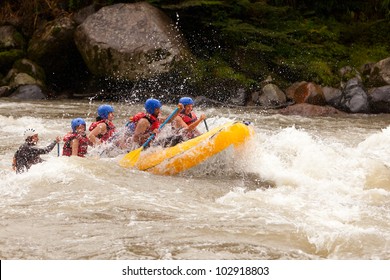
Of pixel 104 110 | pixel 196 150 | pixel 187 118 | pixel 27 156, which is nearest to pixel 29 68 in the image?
pixel 104 110

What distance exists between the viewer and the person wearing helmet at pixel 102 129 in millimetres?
8945

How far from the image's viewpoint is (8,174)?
26.1 ft

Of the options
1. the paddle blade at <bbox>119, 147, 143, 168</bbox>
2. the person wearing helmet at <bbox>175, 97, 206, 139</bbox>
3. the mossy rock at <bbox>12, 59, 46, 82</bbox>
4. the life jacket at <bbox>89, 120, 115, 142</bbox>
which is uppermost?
the person wearing helmet at <bbox>175, 97, 206, 139</bbox>

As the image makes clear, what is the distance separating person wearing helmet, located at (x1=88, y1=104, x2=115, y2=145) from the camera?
29.3 feet

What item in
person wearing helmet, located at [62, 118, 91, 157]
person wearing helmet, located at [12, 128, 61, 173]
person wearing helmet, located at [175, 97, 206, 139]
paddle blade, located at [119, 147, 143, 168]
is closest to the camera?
person wearing helmet, located at [12, 128, 61, 173]

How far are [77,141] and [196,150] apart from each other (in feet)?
5.35

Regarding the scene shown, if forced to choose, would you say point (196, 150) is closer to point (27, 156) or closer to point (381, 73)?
point (27, 156)

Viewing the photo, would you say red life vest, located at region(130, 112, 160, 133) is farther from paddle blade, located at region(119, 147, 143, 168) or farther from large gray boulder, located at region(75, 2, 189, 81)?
large gray boulder, located at region(75, 2, 189, 81)

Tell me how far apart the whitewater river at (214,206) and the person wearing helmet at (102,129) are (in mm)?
228

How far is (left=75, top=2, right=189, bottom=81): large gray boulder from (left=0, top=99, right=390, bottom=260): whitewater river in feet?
20.3

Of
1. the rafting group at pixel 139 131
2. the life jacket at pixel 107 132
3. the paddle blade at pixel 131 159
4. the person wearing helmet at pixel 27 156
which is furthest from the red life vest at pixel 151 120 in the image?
the person wearing helmet at pixel 27 156

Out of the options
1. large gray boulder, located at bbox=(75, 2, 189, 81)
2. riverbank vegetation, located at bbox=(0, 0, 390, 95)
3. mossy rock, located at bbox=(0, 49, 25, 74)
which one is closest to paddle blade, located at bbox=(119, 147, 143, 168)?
large gray boulder, located at bbox=(75, 2, 189, 81)

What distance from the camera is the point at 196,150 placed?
8.30 meters

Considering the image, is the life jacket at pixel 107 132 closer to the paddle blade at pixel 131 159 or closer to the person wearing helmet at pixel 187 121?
the paddle blade at pixel 131 159
